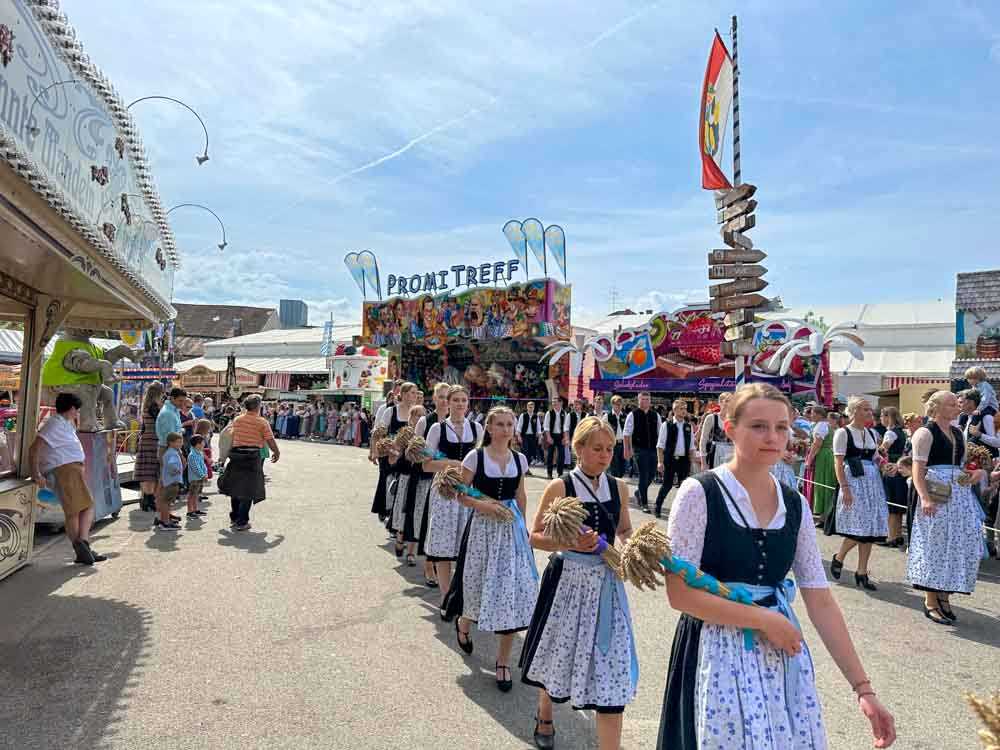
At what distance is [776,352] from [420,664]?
640 inches

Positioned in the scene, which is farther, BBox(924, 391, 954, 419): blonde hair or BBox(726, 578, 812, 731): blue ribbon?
BBox(924, 391, 954, 419): blonde hair

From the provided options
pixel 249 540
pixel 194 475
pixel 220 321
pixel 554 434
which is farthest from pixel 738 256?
pixel 220 321

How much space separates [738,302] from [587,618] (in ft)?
18.0

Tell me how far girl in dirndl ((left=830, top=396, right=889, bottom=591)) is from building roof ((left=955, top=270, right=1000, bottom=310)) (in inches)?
525

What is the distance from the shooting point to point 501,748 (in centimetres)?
344

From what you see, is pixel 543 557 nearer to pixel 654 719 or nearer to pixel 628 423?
pixel 654 719

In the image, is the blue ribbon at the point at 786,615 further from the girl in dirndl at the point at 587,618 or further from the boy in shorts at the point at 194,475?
the boy in shorts at the point at 194,475

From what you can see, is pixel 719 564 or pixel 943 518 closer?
pixel 719 564

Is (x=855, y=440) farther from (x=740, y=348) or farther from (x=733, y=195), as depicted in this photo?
(x=733, y=195)

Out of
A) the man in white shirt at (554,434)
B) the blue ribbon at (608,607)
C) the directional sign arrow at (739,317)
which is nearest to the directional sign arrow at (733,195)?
the directional sign arrow at (739,317)

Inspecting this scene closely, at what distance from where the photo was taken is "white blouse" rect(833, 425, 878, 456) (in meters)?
6.94

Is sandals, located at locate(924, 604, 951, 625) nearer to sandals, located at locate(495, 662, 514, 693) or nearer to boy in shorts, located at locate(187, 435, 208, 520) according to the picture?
sandals, located at locate(495, 662, 514, 693)

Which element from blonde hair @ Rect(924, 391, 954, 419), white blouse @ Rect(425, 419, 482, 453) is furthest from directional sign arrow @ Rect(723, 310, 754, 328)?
white blouse @ Rect(425, 419, 482, 453)

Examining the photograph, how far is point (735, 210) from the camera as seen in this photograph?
8.15 meters
